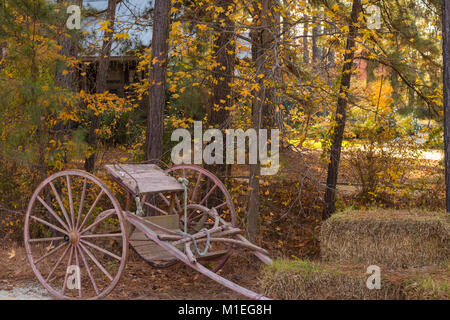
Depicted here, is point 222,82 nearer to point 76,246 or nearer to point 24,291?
point 76,246

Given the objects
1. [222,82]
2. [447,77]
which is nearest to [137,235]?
[447,77]

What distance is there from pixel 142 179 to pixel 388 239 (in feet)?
9.49

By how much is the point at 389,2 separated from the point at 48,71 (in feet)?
23.4

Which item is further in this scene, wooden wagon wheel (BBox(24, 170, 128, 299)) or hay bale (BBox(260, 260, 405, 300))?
wooden wagon wheel (BBox(24, 170, 128, 299))

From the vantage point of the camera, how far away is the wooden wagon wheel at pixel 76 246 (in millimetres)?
5312

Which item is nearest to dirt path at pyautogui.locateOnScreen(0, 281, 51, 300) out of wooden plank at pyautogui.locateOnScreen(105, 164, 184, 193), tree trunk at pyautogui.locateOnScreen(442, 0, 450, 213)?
wooden plank at pyautogui.locateOnScreen(105, 164, 184, 193)

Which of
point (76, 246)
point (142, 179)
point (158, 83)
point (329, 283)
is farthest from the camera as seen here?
point (158, 83)

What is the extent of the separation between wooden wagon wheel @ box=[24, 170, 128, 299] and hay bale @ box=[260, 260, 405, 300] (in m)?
1.39

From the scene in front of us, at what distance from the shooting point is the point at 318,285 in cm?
518

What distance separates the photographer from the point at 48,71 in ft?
27.4

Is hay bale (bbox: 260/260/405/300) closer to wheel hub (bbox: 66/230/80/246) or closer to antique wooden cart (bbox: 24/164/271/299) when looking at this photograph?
antique wooden cart (bbox: 24/164/271/299)

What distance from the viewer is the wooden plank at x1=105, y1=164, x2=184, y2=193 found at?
5.55 m

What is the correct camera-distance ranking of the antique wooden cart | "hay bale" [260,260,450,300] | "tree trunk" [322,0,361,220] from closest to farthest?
"hay bale" [260,260,450,300] < the antique wooden cart < "tree trunk" [322,0,361,220]
